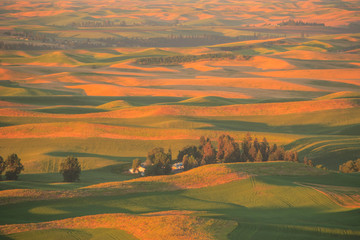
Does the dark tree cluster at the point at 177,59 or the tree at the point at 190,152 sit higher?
the dark tree cluster at the point at 177,59

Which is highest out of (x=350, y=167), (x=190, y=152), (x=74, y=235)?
(x=74, y=235)

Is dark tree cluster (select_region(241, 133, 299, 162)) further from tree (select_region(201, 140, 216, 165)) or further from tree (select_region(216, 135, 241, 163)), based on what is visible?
tree (select_region(201, 140, 216, 165))

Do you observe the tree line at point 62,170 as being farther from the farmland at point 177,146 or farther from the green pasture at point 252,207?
the green pasture at point 252,207

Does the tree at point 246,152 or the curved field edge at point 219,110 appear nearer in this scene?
the tree at point 246,152

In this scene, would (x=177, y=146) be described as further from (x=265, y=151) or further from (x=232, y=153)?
(x=265, y=151)

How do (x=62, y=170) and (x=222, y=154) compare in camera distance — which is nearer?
(x=62, y=170)

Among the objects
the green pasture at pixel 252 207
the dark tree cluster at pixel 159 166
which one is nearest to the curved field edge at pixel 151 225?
the green pasture at pixel 252 207

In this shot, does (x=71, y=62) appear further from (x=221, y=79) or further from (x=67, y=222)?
(x=67, y=222)

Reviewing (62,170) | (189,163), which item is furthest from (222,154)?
(62,170)

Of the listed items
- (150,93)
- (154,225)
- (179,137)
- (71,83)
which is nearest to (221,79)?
(150,93)

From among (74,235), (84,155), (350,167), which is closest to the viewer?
(74,235)

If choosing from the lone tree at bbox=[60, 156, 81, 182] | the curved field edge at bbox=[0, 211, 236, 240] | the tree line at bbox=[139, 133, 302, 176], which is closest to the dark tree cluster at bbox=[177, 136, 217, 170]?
the tree line at bbox=[139, 133, 302, 176]
